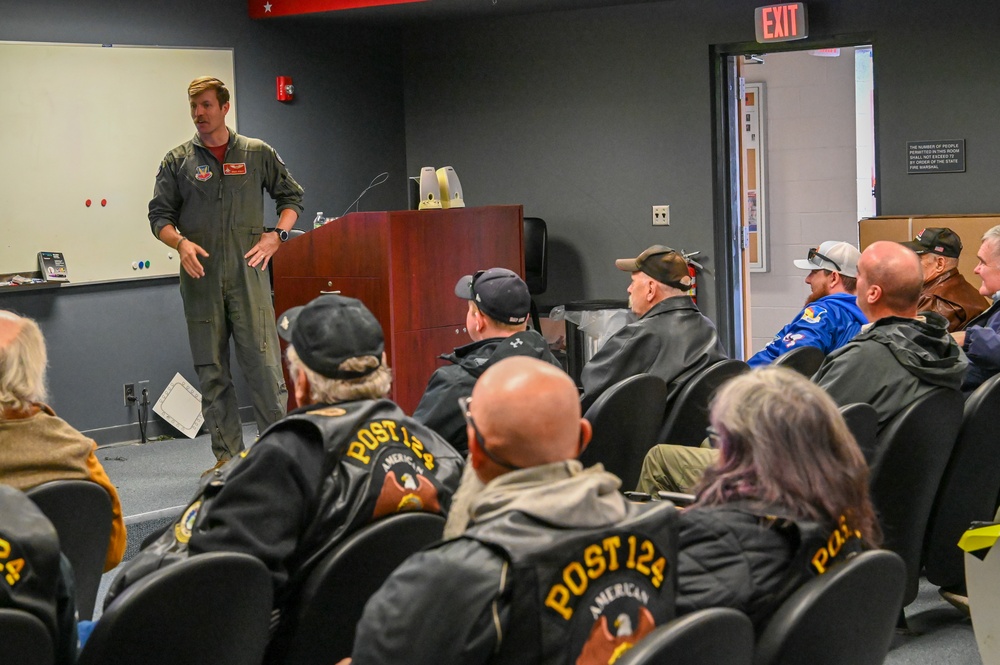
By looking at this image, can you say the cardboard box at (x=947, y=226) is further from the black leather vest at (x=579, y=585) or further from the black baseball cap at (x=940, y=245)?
the black leather vest at (x=579, y=585)

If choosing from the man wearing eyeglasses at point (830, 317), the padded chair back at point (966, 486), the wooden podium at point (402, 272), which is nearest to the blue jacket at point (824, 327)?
the man wearing eyeglasses at point (830, 317)

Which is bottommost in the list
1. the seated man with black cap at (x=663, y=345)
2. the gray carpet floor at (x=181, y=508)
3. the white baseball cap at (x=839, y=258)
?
the gray carpet floor at (x=181, y=508)

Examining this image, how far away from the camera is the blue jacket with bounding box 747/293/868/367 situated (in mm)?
4180

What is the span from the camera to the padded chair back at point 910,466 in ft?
9.76

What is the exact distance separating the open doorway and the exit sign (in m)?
1.56

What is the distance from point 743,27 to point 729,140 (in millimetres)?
682

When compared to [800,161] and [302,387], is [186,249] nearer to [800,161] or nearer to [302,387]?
[302,387]

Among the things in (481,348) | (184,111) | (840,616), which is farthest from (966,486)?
(184,111)

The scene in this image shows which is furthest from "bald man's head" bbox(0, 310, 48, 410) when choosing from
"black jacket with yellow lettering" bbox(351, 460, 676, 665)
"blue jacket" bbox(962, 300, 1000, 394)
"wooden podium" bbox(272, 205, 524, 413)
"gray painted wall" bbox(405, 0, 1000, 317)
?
"gray painted wall" bbox(405, 0, 1000, 317)

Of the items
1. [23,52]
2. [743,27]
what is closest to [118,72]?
[23,52]

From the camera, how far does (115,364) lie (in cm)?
649

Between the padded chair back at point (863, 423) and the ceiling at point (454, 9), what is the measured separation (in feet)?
15.4

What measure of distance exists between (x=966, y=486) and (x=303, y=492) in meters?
2.02

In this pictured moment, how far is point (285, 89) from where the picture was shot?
7.24m
